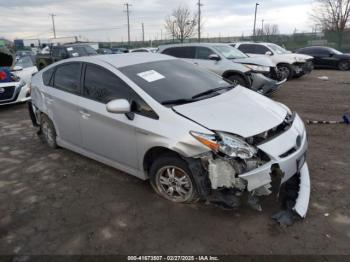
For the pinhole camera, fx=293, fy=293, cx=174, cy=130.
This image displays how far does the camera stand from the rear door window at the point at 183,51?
9.75 m

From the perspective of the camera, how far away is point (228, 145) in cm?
279

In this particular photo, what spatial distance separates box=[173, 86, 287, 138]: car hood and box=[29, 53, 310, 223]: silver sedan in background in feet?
0.04

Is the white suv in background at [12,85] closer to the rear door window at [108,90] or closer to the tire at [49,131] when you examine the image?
the tire at [49,131]

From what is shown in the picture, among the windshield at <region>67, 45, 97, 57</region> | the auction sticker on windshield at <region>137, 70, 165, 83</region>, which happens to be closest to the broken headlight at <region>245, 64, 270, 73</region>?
the auction sticker on windshield at <region>137, 70, 165, 83</region>

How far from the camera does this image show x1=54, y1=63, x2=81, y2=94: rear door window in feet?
13.6

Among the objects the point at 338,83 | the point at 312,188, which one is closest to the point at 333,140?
the point at 312,188

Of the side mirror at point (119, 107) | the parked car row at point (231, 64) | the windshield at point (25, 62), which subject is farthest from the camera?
the windshield at point (25, 62)

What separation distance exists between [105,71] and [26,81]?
6267 millimetres

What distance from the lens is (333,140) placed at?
5199mm

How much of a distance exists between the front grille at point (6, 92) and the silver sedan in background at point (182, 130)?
4606mm

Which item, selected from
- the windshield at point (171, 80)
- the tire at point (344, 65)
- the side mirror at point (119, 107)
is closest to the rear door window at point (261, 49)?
the tire at point (344, 65)

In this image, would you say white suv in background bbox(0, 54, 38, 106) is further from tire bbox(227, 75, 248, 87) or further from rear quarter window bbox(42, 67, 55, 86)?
tire bbox(227, 75, 248, 87)

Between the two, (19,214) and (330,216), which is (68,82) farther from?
(330,216)

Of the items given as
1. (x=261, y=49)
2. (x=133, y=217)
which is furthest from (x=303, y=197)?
(x=261, y=49)
